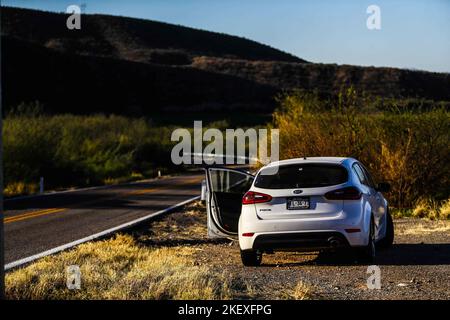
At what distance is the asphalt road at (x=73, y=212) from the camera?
1455cm

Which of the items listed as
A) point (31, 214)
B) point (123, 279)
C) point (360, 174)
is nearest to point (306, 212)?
point (360, 174)

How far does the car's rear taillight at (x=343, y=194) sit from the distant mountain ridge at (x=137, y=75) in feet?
130

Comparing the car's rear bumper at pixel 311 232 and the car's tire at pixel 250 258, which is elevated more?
the car's rear bumper at pixel 311 232

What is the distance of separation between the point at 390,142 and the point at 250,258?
9.78 meters

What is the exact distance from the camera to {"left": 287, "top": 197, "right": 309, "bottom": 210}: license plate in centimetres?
1043

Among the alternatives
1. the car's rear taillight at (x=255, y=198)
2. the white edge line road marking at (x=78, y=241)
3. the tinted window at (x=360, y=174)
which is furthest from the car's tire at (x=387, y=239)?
the white edge line road marking at (x=78, y=241)

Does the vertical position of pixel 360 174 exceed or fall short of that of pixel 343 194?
it exceeds it

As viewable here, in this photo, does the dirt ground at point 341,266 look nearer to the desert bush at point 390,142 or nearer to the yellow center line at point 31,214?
the desert bush at point 390,142

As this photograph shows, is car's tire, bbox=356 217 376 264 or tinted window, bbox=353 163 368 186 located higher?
tinted window, bbox=353 163 368 186

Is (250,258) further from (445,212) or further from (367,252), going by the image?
(445,212)

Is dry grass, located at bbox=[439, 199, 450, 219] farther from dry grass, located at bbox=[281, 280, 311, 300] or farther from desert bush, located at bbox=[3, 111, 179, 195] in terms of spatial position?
desert bush, located at bbox=[3, 111, 179, 195]

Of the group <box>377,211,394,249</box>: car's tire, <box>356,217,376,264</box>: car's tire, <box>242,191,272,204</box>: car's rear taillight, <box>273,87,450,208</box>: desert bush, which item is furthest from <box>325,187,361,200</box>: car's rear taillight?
<box>273,87,450,208</box>: desert bush

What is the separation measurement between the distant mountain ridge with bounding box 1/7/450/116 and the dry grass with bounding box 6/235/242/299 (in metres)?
40.3

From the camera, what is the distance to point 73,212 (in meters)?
20.3
